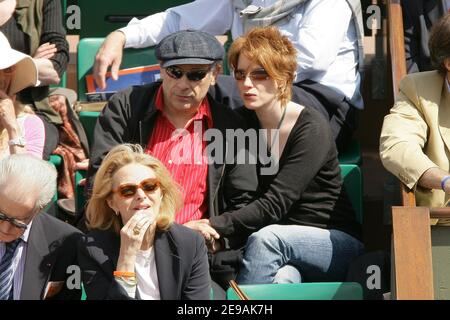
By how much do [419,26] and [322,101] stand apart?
0.77 meters

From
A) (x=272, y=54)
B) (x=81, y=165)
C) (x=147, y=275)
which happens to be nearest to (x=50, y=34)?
(x=81, y=165)

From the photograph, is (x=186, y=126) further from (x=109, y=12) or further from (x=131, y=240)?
(x=109, y=12)

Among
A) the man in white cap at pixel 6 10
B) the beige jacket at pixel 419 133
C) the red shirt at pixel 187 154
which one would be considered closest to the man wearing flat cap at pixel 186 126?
the red shirt at pixel 187 154

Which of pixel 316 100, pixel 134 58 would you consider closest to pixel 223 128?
pixel 316 100

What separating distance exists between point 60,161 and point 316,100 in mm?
1265

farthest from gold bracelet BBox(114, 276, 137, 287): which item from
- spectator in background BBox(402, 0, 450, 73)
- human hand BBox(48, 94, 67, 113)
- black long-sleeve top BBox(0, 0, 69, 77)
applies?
spectator in background BBox(402, 0, 450, 73)

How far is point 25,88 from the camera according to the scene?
20.4 ft

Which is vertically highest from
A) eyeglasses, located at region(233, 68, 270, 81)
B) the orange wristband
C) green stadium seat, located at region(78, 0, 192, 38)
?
green stadium seat, located at region(78, 0, 192, 38)

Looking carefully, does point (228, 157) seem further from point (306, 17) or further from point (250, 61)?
point (306, 17)

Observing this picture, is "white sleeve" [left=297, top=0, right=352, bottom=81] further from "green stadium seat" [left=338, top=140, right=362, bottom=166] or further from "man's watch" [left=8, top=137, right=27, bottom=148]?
"man's watch" [left=8, top=137, right=27, bottom=148]

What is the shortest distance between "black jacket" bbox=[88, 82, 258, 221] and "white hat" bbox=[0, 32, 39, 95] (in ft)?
1.77

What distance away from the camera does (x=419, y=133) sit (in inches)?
211

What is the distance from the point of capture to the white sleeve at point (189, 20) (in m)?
6.44

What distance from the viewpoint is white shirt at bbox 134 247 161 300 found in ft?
15.8
